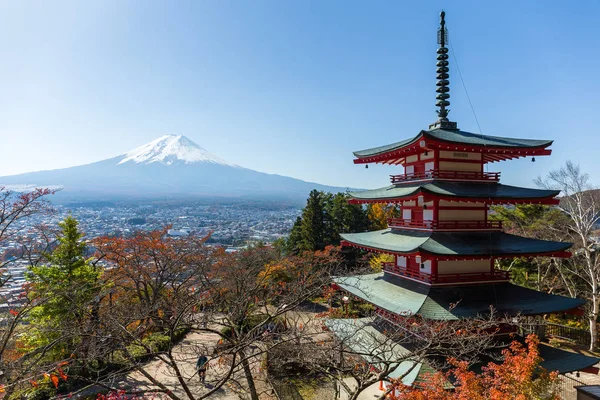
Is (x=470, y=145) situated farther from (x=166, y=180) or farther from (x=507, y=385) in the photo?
(x=166, y=180)

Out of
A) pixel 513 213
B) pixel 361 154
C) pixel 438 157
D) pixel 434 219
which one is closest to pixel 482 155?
pixel 438 157

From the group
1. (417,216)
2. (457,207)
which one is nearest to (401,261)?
(417,216)

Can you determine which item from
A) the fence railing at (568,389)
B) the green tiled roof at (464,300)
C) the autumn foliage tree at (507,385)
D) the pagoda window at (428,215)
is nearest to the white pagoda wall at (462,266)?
the green tiled roof at (464,300)

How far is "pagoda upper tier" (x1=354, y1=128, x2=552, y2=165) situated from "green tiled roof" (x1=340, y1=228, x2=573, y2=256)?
238cm

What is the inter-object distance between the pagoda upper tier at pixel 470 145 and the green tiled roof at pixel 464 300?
3.88 meters

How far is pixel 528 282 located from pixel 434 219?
11.4 meters

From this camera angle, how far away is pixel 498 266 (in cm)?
1769

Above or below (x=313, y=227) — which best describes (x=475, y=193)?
above

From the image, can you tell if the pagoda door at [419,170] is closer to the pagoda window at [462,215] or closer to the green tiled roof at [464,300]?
the pagoda window at [462,215]

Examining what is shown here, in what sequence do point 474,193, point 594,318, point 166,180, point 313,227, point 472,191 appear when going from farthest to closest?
point 166,180 < point 313,227 < point 594,318 < point 472,191 < point 474,193

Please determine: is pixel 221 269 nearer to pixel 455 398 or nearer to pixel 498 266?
pixel 455 398

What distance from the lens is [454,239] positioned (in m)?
9.59

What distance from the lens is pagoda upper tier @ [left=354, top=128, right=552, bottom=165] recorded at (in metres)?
9.42

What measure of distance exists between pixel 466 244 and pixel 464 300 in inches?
59.5
